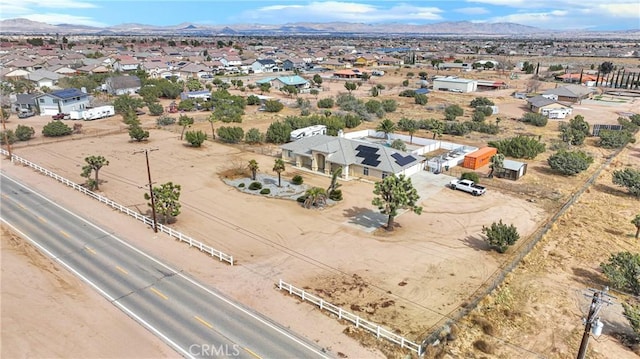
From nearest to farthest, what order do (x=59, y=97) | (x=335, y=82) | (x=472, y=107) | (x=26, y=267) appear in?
(x=26, y=267)
(x=59, y=97)
(x=472, y=107)
(x=335, y=82)

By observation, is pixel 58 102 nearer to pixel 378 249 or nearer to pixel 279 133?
pixel 279 133

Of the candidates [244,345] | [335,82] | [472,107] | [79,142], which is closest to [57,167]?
[79,142]

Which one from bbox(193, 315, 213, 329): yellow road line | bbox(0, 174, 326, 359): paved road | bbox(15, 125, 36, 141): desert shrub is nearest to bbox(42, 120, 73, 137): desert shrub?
bbox(15, 125, 36, 141): desert shrub

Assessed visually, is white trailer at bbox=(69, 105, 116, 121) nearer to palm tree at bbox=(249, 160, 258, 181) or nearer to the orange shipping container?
palm tree at bbox=(249, 160, 258, 181)

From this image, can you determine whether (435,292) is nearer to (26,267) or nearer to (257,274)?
(257,274)

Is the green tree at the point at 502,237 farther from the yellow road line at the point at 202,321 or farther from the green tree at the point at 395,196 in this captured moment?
the yellow road line at the point at 202,321

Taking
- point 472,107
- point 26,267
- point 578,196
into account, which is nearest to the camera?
point 26,267

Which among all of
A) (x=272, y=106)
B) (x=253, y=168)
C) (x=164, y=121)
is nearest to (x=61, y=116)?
(x=164, y=121)
